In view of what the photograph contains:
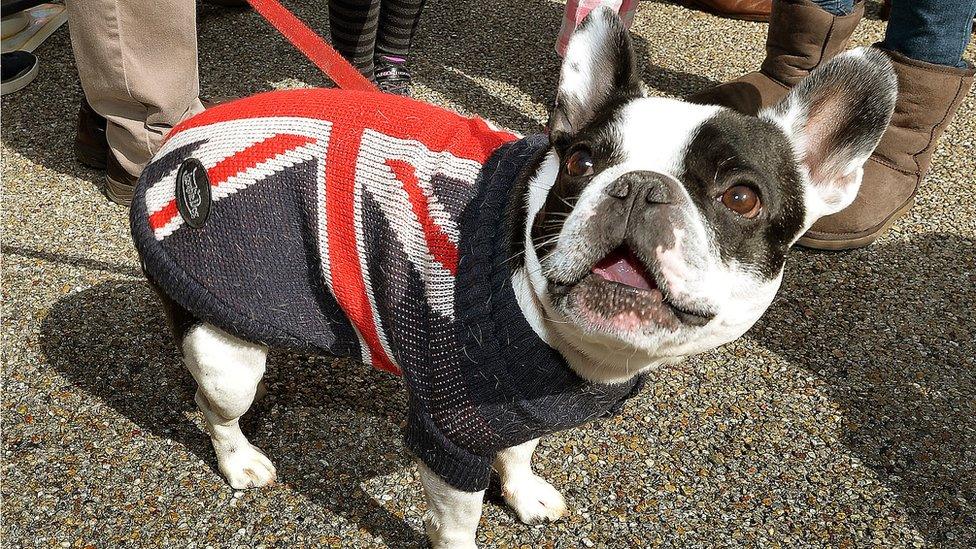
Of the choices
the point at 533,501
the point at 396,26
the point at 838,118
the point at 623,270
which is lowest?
the point at 533,501

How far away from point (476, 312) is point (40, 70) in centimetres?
387

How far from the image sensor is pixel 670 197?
5.26ft

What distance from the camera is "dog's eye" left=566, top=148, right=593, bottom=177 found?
176 centimetres

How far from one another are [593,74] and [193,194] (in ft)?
Answer: 3.35

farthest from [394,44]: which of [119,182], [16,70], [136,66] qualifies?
[16,70]

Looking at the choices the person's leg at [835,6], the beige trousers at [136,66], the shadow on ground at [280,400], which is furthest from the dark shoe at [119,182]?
the person's leg at [835,6]

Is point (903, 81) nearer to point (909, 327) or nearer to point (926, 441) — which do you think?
point (909, 327)

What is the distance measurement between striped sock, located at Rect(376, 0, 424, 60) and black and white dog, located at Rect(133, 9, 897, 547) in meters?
2.24

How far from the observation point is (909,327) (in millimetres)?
3297

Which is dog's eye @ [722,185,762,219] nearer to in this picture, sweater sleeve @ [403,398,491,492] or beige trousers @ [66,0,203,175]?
sweater sleeve @ [403,398,491,492]

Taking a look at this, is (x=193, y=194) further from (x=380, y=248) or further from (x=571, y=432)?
(x=571, y=432)

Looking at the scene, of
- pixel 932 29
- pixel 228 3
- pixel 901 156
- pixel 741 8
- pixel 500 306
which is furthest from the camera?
pixel 741 8

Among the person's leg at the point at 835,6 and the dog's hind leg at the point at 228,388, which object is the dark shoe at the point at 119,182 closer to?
the dog's hind leg at the point at 228,388

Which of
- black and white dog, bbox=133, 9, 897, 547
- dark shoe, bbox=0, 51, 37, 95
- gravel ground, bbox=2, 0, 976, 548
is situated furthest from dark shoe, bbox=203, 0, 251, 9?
black and white dog, bbox=133, 9, 897, 547
